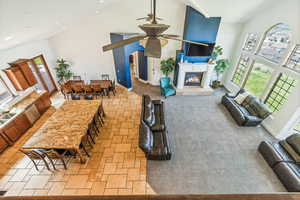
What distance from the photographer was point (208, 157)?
3.92 metres

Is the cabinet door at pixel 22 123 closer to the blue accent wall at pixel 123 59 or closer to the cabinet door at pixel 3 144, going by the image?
the cabinet door at pixel 3 144

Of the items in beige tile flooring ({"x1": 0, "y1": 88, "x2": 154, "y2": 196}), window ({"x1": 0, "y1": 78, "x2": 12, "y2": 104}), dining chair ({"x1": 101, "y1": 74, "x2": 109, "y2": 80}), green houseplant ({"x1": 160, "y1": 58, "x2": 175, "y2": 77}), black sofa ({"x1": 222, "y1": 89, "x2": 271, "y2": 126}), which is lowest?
beige tile flooring ({"x1": 0, "y1": 88, "x2": 154, "y2": 196})

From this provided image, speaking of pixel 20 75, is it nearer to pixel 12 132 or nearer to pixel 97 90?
pixel 12 132

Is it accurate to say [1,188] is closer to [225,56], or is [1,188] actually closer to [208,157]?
[208,157]

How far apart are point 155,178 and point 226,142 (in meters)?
2.66

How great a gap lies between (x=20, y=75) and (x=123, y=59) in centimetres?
398

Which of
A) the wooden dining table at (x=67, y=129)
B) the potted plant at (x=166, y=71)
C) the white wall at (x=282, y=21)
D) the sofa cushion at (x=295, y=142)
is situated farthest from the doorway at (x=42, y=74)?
the white wall at (x=282, y=21)

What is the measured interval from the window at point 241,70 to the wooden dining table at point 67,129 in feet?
22.4

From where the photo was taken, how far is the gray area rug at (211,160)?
128 inches

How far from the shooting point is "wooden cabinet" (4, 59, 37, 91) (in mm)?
4654

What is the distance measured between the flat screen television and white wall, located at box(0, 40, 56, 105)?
271 inches

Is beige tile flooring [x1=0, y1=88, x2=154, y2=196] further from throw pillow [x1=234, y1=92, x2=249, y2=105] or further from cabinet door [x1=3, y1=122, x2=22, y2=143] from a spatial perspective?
throw pillow [x1=234, y1=92, x2=249, y2=105]

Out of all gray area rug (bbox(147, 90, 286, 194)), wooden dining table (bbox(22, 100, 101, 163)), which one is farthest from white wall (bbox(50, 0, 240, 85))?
gray area rug (bbox(147, 90, 286, 194))

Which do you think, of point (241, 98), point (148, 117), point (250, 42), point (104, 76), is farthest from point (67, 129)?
point (250, 42)
